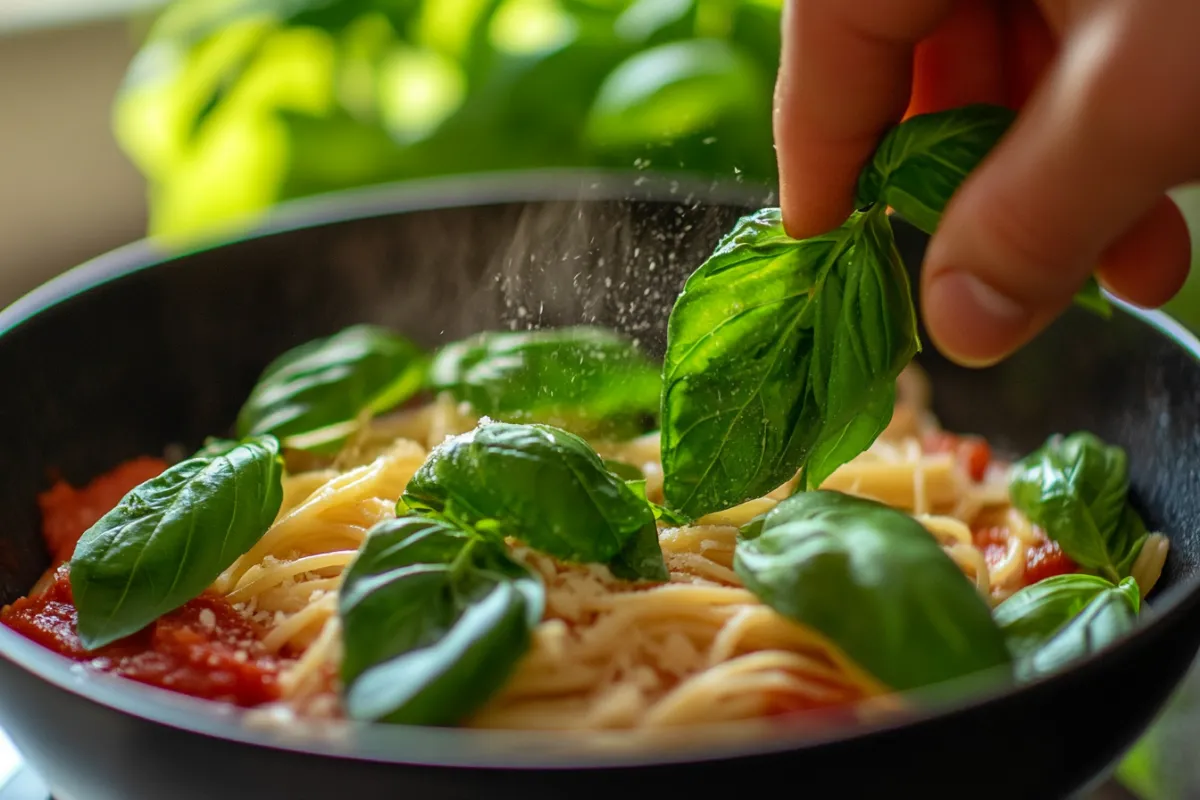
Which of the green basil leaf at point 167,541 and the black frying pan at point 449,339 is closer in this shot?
the black frying pan at point 449,339

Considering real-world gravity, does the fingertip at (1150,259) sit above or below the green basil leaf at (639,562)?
above

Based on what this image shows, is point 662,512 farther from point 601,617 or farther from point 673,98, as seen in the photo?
point 673,98

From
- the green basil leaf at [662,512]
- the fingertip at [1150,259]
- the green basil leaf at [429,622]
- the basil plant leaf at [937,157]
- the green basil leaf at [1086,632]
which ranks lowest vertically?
the green basil leaf at [1086,632]

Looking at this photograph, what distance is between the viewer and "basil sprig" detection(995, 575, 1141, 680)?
3.41 feet

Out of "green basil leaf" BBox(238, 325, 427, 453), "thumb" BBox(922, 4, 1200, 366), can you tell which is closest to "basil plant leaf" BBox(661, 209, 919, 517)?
"thumb" BBox(922, 4, 1200, 366)

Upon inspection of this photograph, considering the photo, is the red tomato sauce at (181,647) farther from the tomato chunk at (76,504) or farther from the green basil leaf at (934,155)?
the green basil leaf at (934,155)

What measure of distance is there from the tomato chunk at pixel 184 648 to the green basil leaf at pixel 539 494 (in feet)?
0.74

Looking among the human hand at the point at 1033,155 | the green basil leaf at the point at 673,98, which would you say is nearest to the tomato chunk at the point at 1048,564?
the human hand at the point at 1033,155

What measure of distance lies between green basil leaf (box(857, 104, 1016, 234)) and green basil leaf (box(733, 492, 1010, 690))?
0.28 m

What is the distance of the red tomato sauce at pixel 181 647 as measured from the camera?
1120mm

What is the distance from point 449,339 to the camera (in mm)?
1926

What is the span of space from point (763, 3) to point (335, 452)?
5.57 feet

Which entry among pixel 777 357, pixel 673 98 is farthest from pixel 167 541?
pixel 673 98

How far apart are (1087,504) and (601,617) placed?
64 cm
